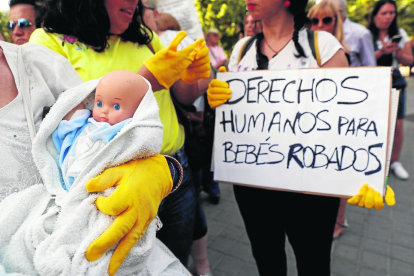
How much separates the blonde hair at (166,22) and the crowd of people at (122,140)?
1.50 m

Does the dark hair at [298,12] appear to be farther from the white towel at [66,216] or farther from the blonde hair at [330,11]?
the blonde hair at [330,11]

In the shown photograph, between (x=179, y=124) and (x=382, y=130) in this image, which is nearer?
(x=382, y=130)

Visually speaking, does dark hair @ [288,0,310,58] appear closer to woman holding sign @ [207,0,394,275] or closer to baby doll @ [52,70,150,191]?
woman holding sign @ [207,0,394,275]

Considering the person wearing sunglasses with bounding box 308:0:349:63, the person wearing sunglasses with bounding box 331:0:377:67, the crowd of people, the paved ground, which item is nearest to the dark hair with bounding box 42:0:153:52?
the crowd of people

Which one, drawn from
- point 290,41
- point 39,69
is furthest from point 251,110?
point 39,69

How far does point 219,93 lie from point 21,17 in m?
1.79

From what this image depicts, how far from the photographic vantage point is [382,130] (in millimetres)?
1268

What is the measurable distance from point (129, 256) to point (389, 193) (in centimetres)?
118

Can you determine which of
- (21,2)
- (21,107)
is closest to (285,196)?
(21,107)

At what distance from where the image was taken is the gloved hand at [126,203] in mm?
833

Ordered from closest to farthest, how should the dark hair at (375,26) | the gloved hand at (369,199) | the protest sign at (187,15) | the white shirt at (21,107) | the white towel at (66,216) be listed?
the white towel at (66,216), the white shirt at (21,107), the gloved hand at (369,199), the protest sign at (187,15), the dark hair at (375,26)

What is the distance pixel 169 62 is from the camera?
52.0 inches

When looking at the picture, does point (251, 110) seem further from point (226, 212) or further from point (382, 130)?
point (226, 212)

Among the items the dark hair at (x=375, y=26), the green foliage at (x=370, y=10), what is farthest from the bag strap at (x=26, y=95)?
the green foliage at (x=370, y=10)
